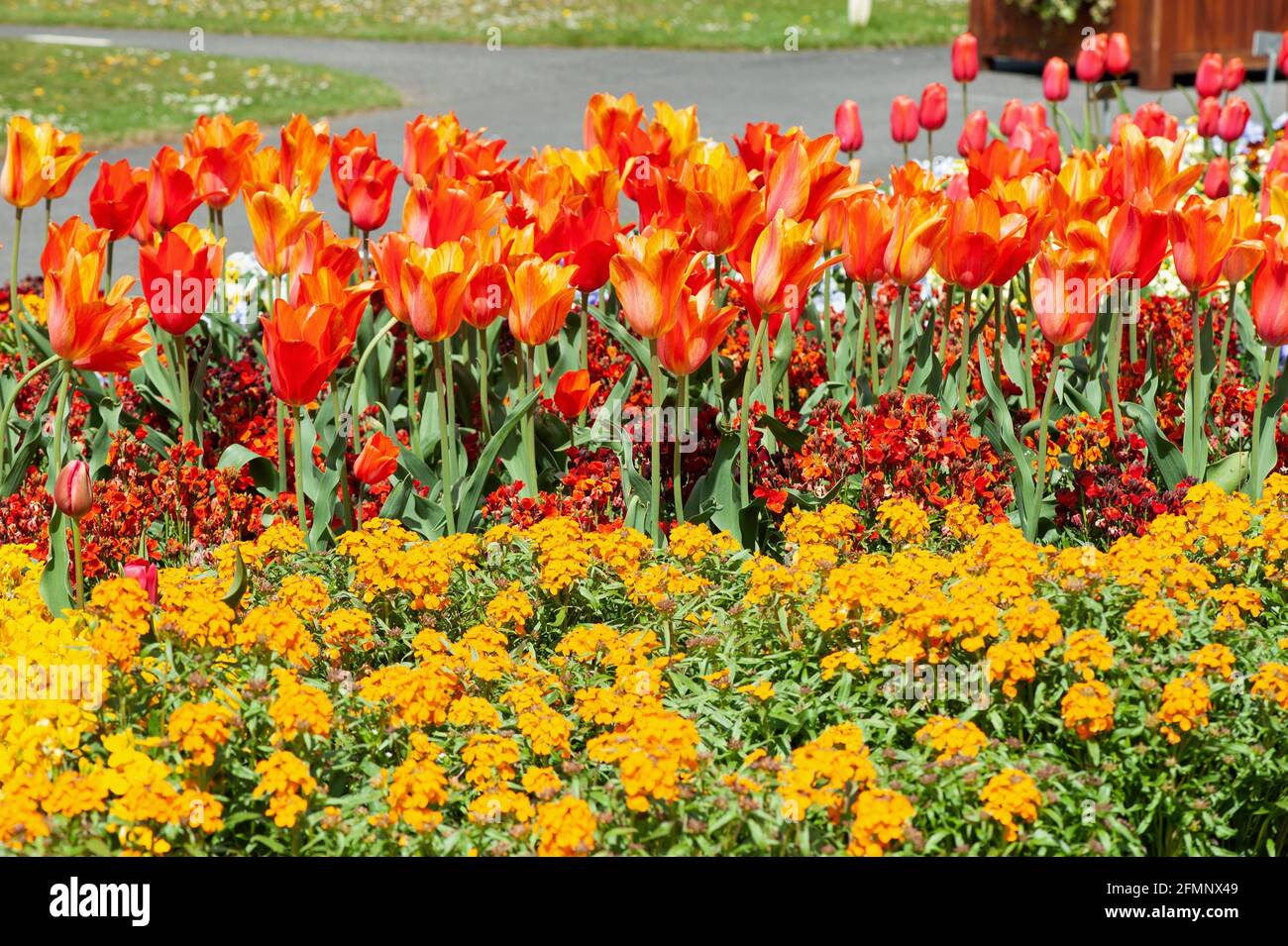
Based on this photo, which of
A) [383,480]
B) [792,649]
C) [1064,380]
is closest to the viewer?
[792,649]

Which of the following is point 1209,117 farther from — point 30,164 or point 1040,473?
point 30,164

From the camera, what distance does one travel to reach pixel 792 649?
3.16m

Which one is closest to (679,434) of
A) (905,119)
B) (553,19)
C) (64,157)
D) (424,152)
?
(424,152)

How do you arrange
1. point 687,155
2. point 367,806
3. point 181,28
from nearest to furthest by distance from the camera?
point 367,806
point 687,155
point 181,28

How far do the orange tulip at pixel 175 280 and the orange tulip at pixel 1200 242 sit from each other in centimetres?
222

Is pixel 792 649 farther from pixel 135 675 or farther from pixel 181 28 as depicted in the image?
pixel 181 28

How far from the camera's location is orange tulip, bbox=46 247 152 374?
3.36m

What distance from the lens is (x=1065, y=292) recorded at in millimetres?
3652

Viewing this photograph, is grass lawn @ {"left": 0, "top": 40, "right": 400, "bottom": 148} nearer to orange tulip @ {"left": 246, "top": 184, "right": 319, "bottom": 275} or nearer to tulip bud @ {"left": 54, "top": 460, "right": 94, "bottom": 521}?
orange tulip @ {"left": 246, "top": 184, "right": 319, "bottom": 275}

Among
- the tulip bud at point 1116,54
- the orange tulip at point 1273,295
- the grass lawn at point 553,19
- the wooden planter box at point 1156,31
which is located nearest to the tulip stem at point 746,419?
the orange tulip at point 1273,295

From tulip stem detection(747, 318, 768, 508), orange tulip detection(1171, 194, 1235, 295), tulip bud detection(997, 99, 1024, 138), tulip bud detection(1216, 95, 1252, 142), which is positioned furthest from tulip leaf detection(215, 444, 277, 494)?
tulip bud detection(1216, 95, 1252, 142)

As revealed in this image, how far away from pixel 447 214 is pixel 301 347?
758 millimetres
